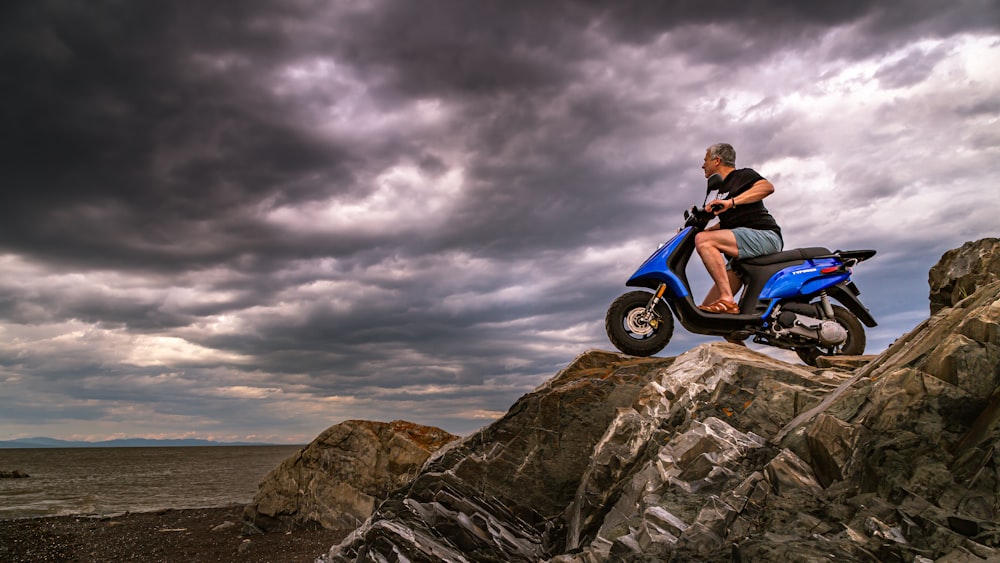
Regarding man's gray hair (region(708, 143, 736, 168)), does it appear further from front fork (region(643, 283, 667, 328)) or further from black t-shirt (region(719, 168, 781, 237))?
front fork (region(643, 283, 667, 328))

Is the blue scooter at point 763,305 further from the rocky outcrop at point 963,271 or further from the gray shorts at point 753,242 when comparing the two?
the rocky outcrop at point 963,271

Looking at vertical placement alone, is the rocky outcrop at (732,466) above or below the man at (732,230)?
below

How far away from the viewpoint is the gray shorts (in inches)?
315

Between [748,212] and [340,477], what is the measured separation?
1056cm

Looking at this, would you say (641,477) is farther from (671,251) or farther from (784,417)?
(671,251)

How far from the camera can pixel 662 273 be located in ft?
26.0

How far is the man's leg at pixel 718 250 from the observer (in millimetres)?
7980

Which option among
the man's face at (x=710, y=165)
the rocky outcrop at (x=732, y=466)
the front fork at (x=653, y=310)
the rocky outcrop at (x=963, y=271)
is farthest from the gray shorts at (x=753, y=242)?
the rocky outcrop at (x=963, y=271)

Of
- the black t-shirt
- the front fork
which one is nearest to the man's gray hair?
the black t-shirt

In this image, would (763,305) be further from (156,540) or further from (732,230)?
(156,540)

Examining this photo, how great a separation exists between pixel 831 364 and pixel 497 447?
169 inches

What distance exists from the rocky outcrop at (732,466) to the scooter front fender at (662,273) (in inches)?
42.5

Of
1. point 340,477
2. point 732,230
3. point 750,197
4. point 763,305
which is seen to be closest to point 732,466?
point 763,305

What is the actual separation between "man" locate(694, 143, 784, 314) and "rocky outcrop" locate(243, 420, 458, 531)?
8251 millimetres
